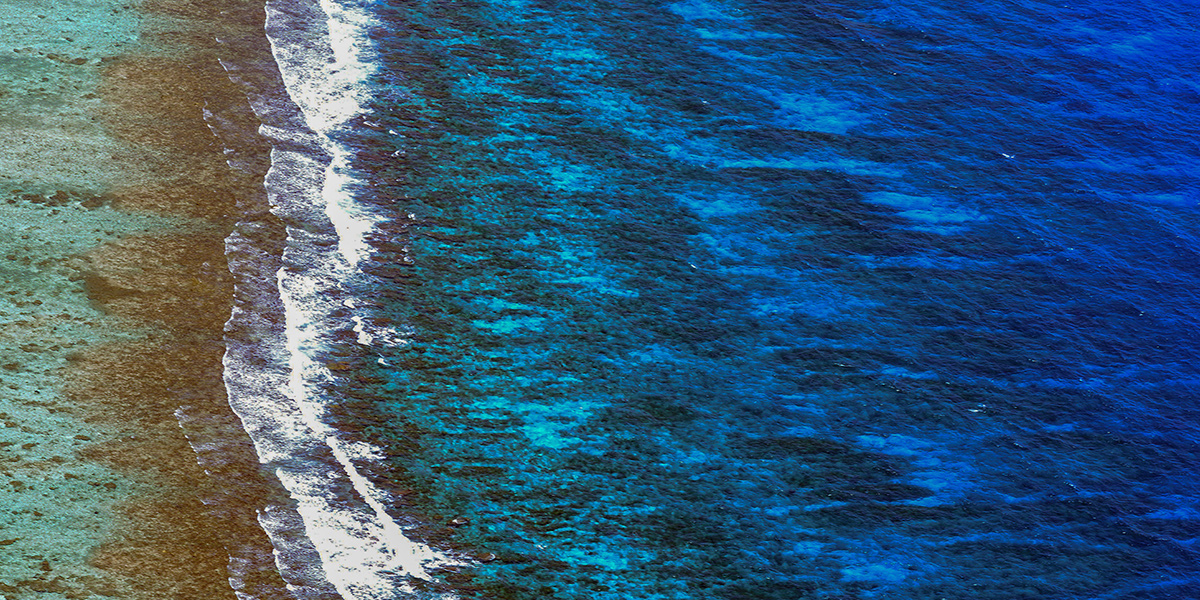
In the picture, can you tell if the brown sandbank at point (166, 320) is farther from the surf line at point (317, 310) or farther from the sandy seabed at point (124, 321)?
the surf line at point (317, 310)

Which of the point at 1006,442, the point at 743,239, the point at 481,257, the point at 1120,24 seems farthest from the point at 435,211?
the point at 1120,24

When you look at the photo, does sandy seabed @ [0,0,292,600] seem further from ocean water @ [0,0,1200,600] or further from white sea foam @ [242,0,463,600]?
white sea foam @ [242,0,463,600]

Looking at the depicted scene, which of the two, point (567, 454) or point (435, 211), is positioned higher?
point (435, 211)

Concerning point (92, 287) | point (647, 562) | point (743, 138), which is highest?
point (743, 138)

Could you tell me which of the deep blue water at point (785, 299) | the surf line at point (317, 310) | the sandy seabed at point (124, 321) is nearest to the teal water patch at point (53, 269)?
the sandy seabed at point (124, 321)

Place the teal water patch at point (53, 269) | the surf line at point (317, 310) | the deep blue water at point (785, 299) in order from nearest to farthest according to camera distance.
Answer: the teal water patch at point (53, 269)
the surf line at point (317, 310)
the deep blue water at point (785, 299)

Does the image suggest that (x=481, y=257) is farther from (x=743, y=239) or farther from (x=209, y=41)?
(x=209, y=41)
